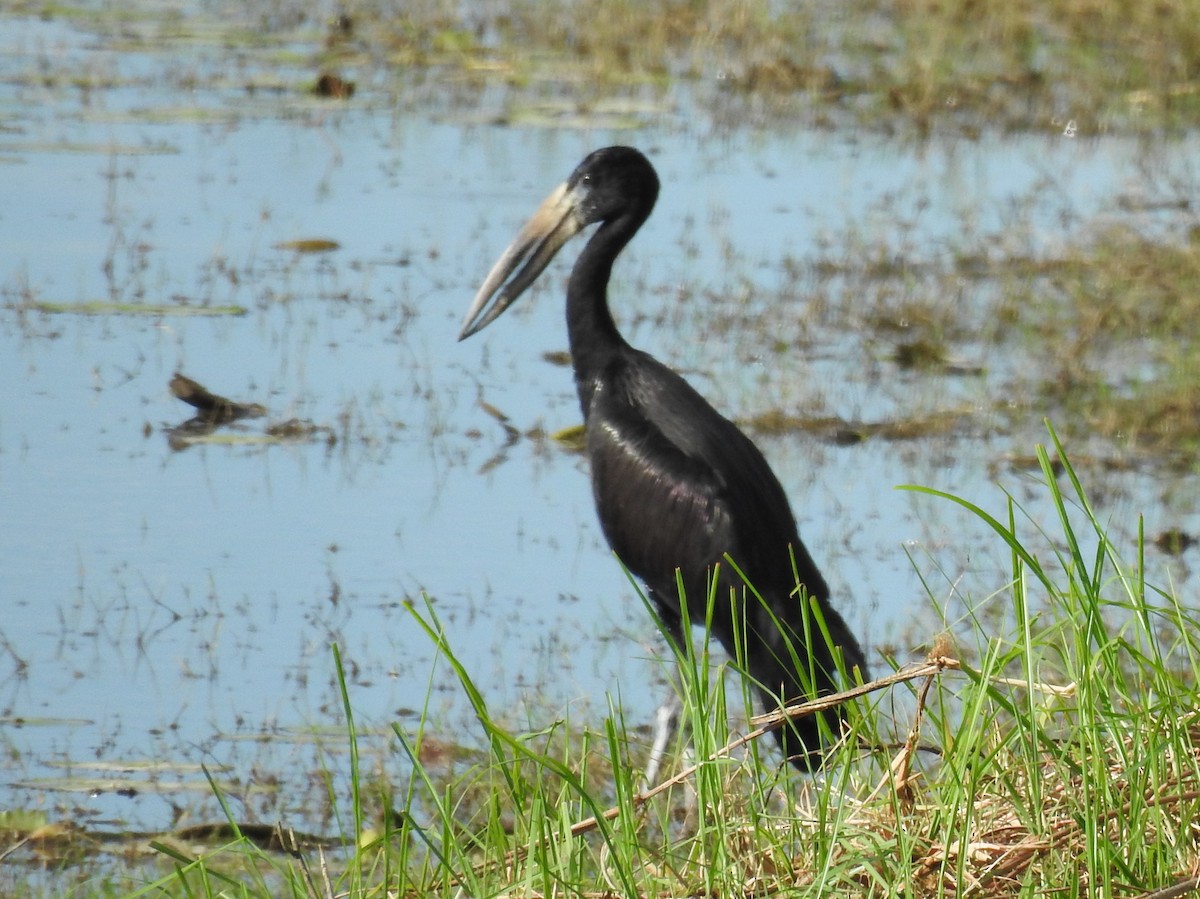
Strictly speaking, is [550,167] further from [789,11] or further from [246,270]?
[789,11]

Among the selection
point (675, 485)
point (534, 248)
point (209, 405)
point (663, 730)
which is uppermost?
point (534, 248)

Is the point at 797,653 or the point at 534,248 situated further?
the point at 534,248

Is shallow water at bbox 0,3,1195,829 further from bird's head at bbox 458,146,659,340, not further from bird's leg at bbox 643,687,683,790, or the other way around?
bird's head at bbox 458,146,659,340

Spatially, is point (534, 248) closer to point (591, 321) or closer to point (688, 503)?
point (591, 321)

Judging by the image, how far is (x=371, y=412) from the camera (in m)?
6.68

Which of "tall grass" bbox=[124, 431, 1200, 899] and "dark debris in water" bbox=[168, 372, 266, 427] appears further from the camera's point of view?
"dark debris in water" bbox=[168, 372, 266, 427]

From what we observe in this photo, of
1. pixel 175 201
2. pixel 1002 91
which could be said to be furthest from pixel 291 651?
pixel 1002 91

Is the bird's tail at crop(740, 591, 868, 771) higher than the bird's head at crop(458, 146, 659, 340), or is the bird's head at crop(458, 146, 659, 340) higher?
the bird's head at crop(458, 146, 659, 340)

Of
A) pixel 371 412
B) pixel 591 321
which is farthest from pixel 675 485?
pixel 371 412

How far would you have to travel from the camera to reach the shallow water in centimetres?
475

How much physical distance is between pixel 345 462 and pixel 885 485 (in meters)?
1.57

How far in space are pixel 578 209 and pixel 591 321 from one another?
65cm

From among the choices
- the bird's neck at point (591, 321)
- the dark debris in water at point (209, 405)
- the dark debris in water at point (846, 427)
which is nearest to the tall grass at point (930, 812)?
the bird's neck at point (591, 321)

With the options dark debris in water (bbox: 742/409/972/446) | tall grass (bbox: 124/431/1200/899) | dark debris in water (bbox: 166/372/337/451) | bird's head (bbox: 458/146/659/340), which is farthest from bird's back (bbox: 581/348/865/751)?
tall grass (bbox: 124/431/1200/899)
